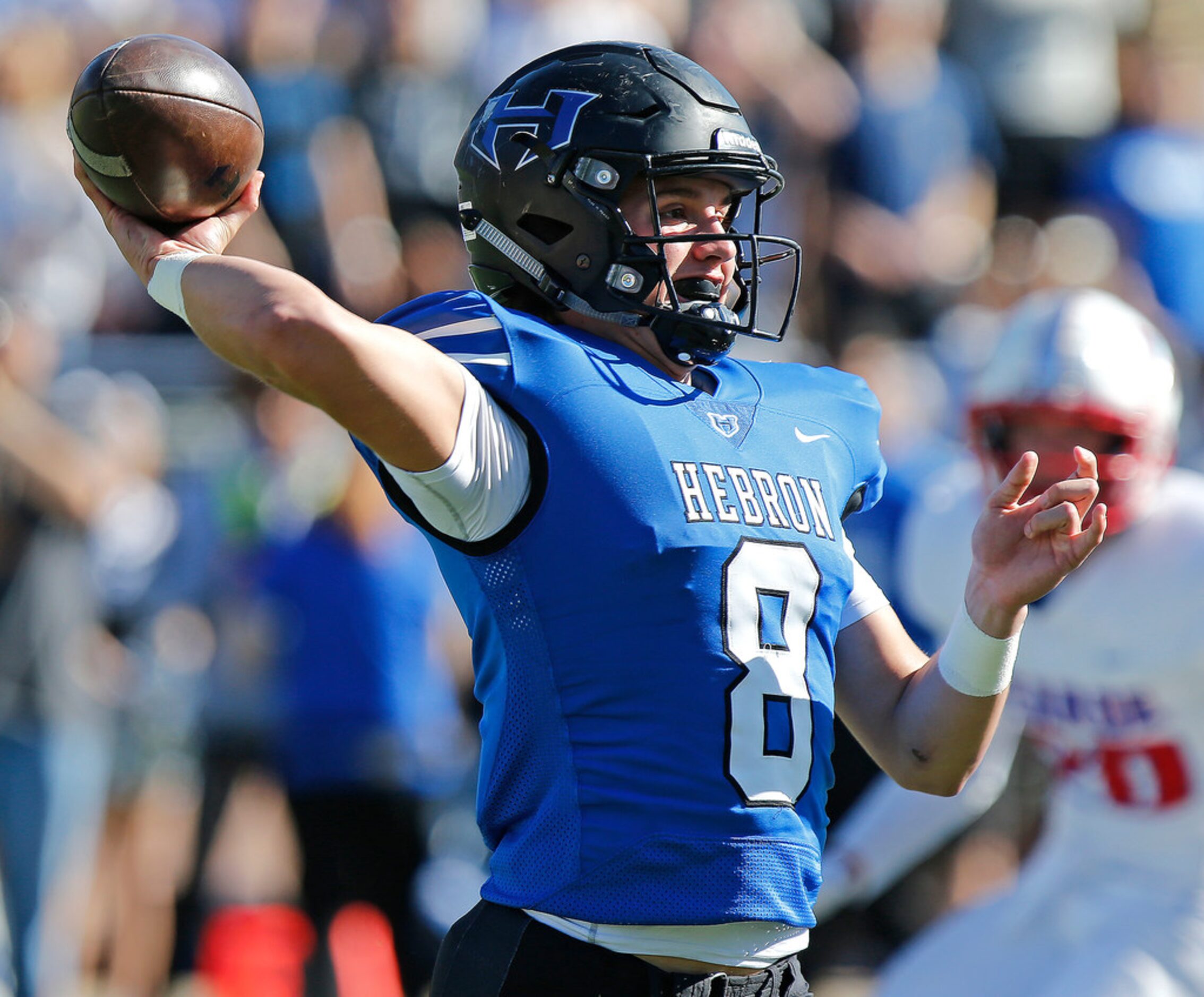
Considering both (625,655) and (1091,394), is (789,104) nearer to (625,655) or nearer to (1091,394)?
(1091,394)

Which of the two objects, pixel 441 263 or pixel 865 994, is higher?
pixel 441 263

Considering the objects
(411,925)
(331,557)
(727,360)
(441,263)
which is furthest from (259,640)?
(727,360)

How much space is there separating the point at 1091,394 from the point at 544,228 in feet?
6.45

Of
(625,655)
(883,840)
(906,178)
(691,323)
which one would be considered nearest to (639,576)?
(625,655)

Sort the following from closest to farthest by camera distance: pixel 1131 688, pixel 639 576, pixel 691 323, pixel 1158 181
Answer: pixel 639 576 < pixel 691 323 < pixel 1131 688 < pixel 1158 181

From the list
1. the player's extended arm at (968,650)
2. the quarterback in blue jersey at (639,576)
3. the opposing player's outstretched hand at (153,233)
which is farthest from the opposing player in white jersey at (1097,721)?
the opposing player's outstretched hand at (153,233)

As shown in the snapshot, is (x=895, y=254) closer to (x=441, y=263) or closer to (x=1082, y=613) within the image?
(x=441, y=263)

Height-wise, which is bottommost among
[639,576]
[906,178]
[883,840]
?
[906,178]

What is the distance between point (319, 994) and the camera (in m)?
5.81

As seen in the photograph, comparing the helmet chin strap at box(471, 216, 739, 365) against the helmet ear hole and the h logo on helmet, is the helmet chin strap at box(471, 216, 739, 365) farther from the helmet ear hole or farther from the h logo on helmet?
the h logo on helmet

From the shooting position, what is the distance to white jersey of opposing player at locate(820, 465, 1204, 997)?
157 inches

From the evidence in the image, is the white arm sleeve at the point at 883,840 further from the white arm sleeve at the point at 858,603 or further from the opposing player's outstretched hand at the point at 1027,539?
the opposing player's outstretched hand at the point at 1027,539

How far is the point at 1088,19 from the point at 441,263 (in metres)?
3.71

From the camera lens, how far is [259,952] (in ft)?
19.5
